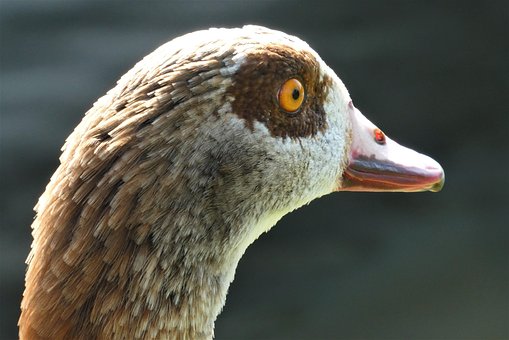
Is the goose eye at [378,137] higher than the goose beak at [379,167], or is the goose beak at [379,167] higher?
the goose eye at [378,137]

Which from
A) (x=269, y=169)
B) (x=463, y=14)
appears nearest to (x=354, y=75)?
(x=463, y=14)

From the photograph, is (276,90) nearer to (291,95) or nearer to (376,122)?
(291,95)

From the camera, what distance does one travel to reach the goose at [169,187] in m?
1.61

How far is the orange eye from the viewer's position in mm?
1790

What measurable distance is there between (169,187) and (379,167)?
63 centimetres

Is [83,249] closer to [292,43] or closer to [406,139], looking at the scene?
[292,43]

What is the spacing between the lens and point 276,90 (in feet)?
5.82

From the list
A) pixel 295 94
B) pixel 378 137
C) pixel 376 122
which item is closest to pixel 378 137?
pixel 378 137

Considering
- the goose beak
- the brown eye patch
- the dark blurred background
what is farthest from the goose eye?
the dark blurred background

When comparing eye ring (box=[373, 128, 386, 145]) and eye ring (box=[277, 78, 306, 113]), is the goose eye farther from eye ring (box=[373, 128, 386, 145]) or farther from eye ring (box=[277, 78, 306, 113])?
eye ring (box=[277, 78, 306, 113])

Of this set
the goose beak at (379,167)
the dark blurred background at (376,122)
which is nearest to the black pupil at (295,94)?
the goose beak at (379,167)

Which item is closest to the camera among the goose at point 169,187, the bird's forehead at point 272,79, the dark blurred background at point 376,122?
the goose at point 169,187

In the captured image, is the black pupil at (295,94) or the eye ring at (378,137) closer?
the black pupil at (295,94)

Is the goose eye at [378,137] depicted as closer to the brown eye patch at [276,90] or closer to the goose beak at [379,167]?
the goose beak at [379,167]
